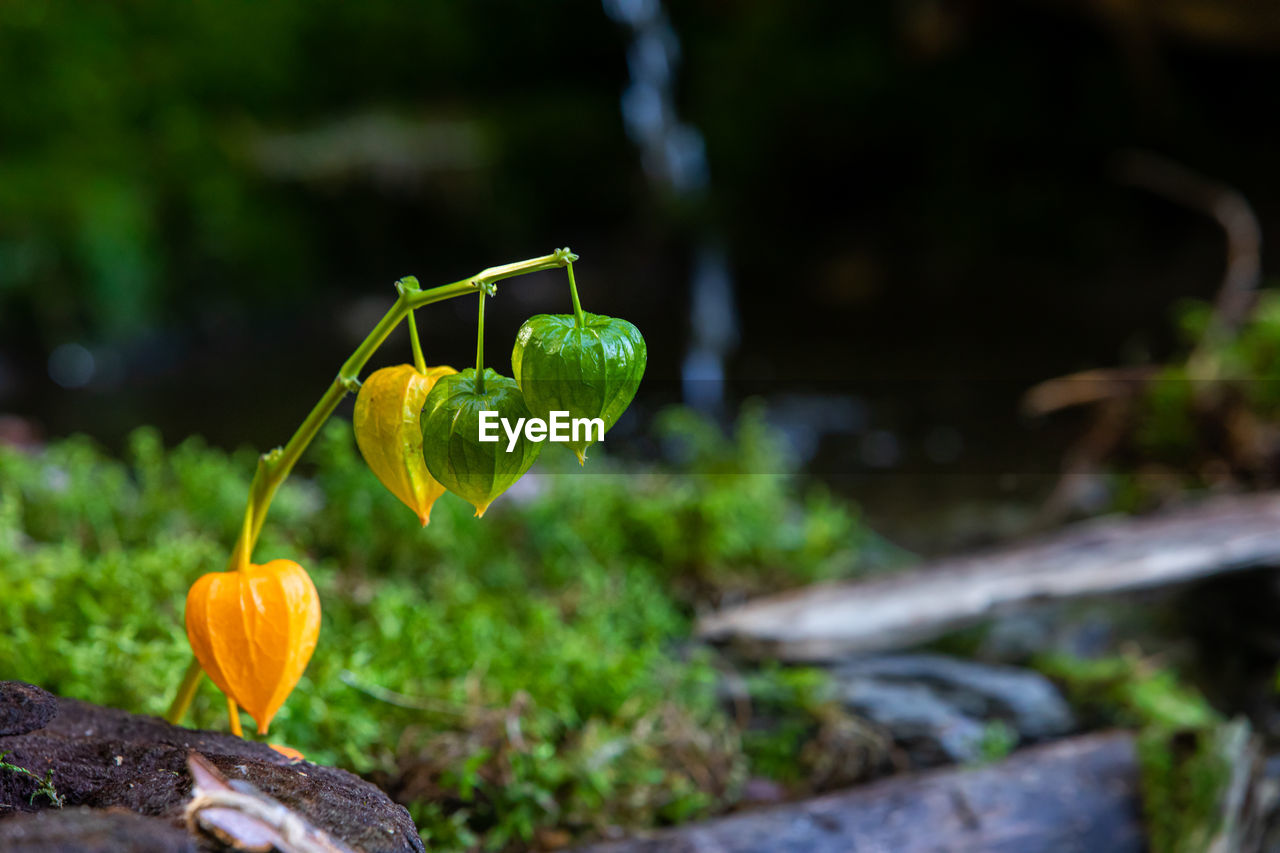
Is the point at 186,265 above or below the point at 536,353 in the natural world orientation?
above

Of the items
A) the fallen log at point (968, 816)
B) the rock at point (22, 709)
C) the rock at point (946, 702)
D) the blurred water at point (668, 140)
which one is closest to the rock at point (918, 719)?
the rock at point (946, 702)

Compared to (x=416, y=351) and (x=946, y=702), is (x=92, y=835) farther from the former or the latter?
(x=946, y=702)

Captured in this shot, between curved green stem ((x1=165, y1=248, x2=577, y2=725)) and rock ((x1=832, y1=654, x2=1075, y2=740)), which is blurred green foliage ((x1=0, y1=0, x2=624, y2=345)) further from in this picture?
curved green stem ((x1=165, y1=248, x2=577, y2=725))

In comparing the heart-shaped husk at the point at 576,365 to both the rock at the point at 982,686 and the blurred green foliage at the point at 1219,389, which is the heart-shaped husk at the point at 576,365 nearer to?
the rock at the point at 982,686

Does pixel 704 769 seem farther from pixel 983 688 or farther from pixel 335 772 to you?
pixel 335 772

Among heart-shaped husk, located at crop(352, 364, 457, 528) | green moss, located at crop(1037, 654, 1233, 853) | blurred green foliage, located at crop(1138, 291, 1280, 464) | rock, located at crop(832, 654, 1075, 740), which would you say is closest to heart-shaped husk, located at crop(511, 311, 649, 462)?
heart-shaped husk, located at crop(352, 364, 457, 528)

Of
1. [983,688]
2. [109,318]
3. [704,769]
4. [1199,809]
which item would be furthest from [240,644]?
[109,318]

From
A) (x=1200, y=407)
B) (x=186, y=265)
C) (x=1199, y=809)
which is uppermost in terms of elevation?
(x=186, y=265)
